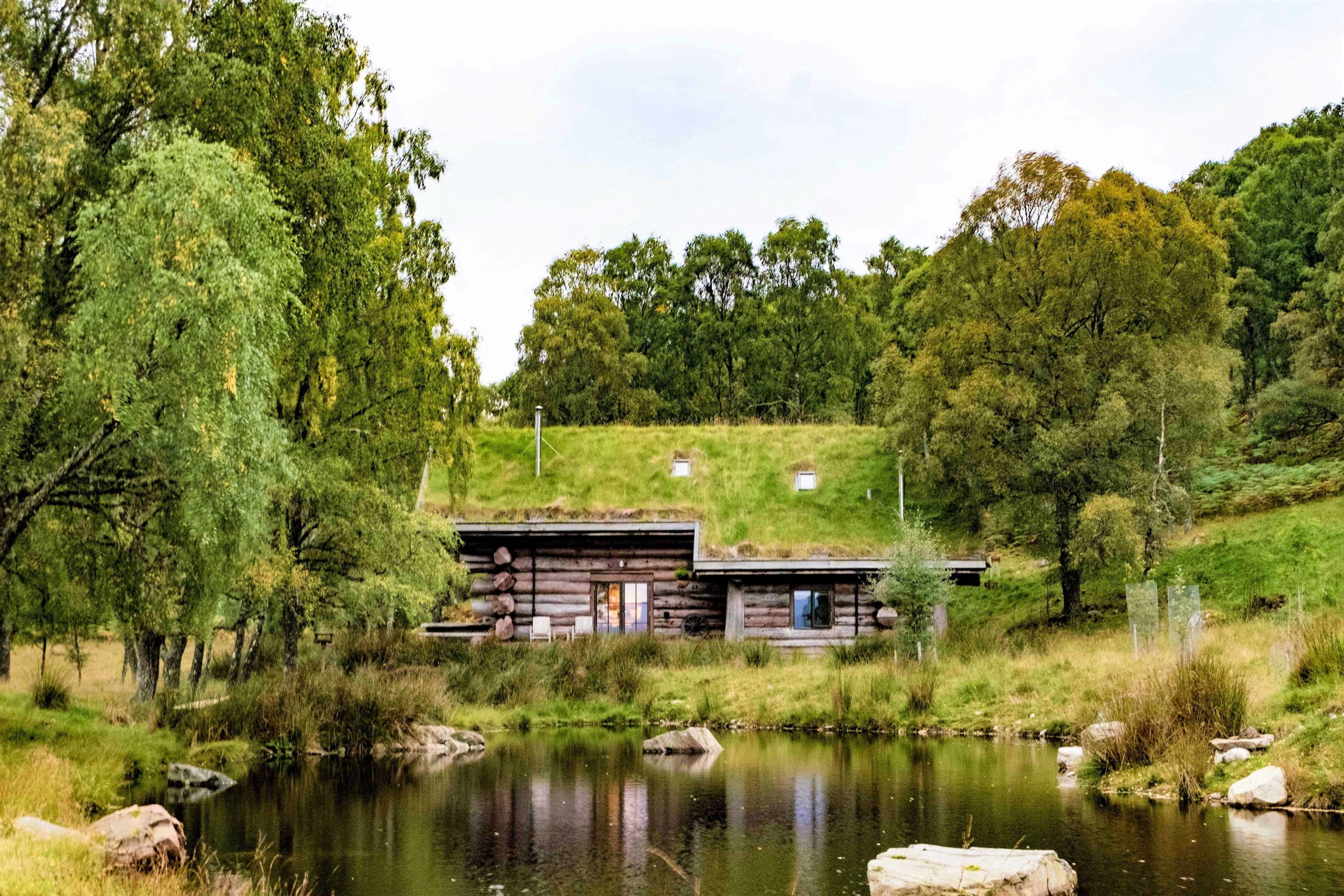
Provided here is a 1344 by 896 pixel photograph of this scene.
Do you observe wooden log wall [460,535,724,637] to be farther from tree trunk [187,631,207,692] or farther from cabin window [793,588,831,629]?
tree trunk [187,631,207,692]

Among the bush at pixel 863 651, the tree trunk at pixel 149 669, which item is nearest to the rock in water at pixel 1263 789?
the bush at pixel 863 651

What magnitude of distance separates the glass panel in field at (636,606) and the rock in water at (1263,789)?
1865 centimetres

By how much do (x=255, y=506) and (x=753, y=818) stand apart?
683 centimetres

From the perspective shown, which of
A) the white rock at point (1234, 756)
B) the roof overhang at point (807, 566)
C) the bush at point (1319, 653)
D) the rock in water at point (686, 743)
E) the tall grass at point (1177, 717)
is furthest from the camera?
the roof overhang at point (807, 566)

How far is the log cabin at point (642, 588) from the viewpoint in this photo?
2906 centimetres

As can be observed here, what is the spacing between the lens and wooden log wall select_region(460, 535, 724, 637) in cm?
2997

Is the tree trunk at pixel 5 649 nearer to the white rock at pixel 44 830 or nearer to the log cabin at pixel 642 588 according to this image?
the log cabin at pixel 642 588

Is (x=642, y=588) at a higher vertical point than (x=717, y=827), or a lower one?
higher

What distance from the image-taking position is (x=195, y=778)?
1595 centimetres

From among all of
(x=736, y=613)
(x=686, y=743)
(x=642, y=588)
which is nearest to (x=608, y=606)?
(x=642, y=588)

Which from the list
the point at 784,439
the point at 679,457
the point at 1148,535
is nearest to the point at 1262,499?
the point at 1148,535

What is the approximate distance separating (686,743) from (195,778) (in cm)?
712

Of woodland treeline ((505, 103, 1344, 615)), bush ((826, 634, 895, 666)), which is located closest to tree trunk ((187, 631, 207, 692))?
bush ((826, 634, 895, 666))

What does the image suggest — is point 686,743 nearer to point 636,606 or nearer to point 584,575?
point 636,606
